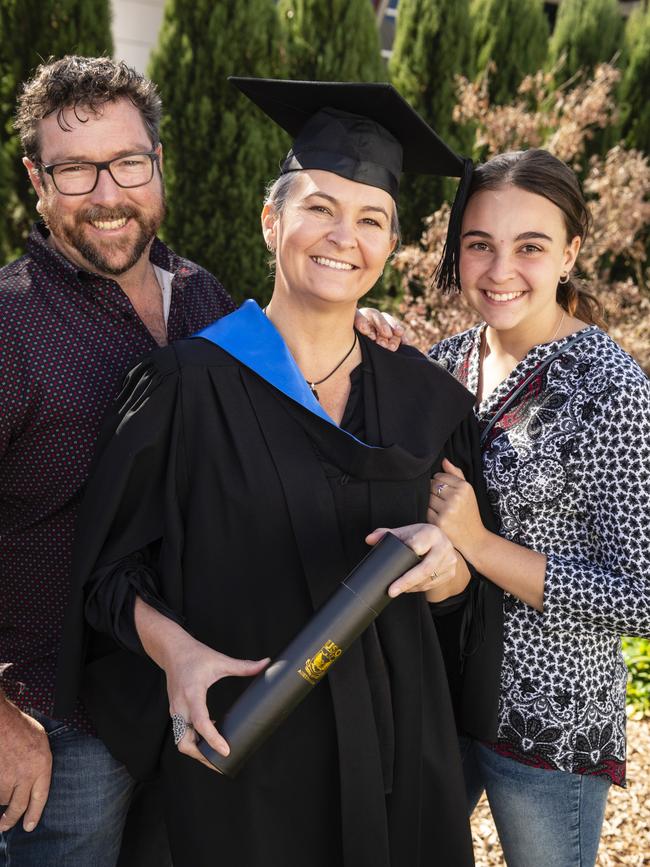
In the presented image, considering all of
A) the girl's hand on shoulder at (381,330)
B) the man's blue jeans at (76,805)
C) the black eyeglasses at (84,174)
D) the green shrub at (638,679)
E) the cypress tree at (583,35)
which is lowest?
the green shrub at (638,679)

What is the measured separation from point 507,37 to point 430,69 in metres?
1.01

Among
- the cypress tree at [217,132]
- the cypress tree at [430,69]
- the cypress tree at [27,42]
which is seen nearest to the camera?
the cypress tree at [27,42]

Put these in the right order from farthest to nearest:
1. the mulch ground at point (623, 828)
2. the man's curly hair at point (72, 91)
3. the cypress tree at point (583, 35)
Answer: the cypress tree at point (583, 35)
the mulch ground at point (623, 828)
the man's curly hair at point (72, 91)

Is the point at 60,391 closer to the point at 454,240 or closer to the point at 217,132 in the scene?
the point at 454,240

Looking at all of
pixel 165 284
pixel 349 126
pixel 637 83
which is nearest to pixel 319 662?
pixel 349 126

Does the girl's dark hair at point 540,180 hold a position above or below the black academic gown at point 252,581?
above

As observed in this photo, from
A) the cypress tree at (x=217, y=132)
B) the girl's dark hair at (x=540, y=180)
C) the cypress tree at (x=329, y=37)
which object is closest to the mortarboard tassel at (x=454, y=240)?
the girl's dark hair at (x=540, y=180)

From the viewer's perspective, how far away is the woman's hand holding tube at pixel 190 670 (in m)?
1.55

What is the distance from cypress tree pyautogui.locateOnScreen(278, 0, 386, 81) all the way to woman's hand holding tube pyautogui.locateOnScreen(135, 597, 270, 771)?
606 cm

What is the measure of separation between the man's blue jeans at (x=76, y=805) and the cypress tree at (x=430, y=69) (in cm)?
→ 606

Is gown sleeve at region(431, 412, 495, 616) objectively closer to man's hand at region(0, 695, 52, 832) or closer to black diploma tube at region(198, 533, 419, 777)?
black diploma tube at region(198, 533, 419, 777)

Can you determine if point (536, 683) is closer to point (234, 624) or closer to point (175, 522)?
point (234, 624)

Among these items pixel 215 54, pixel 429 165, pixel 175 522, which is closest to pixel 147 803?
pixel 175 522

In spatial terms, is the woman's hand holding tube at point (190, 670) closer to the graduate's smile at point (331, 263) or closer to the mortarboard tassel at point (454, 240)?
the graduate's smile at point (331, 263)
